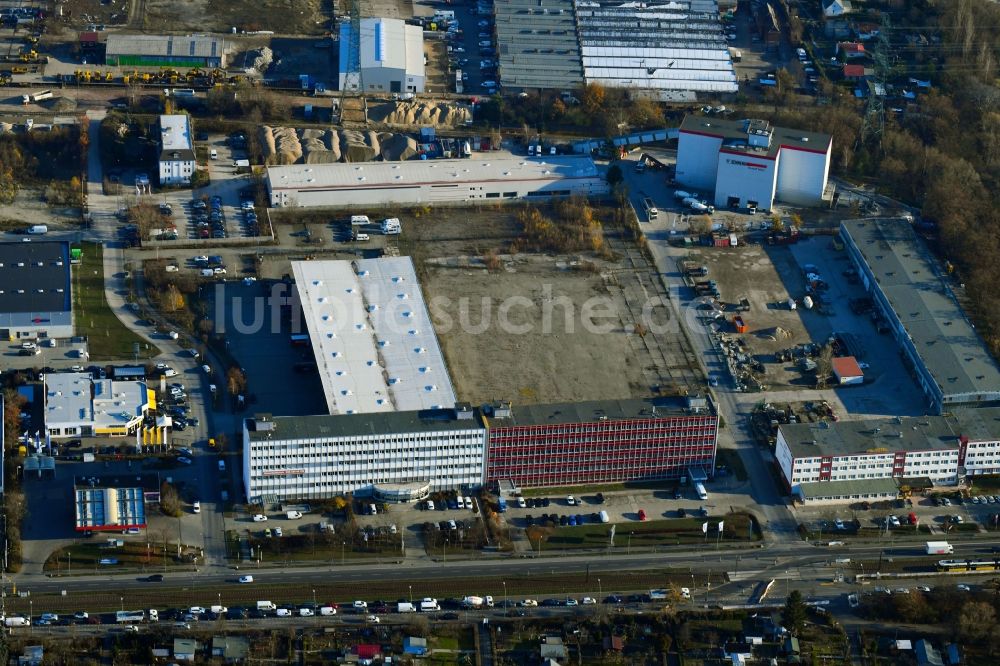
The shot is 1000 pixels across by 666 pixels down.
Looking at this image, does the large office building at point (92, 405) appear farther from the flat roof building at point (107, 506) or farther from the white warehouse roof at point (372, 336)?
the white warehouse roof at point (372, 336)

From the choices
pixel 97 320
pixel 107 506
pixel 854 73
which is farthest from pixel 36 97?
pixel 854 73

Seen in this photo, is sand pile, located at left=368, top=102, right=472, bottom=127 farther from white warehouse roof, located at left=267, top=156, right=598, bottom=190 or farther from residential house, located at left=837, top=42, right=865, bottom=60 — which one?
residential house, located at left=837, top=42, right=865, bottom=60

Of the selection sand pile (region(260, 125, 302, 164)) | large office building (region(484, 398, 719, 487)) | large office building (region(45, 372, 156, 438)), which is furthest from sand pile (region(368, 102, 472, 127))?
large office building (region(484, 398, 719, 487))

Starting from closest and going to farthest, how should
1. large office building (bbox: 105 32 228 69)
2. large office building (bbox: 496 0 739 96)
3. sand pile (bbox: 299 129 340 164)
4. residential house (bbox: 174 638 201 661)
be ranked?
residential house (bbox: 174 638 201 661)
sand pile (bbox: 299 129 340 164)
large office building (bbox: 105 32 228 69)
large office building (bbox: 496 0 739 96)

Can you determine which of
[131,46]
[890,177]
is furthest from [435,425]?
[131,46]

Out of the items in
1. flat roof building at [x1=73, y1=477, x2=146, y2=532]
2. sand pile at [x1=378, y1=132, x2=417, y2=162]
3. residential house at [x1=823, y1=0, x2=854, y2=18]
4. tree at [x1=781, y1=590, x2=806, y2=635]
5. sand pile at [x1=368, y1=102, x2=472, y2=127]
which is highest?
residential house at [x1=823, y1=0, x2=854, y2=18]

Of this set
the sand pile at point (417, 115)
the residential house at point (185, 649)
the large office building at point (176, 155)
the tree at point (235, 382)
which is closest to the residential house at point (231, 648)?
the residential house at point (185, 649)

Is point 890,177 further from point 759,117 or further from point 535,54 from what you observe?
point 535,54
